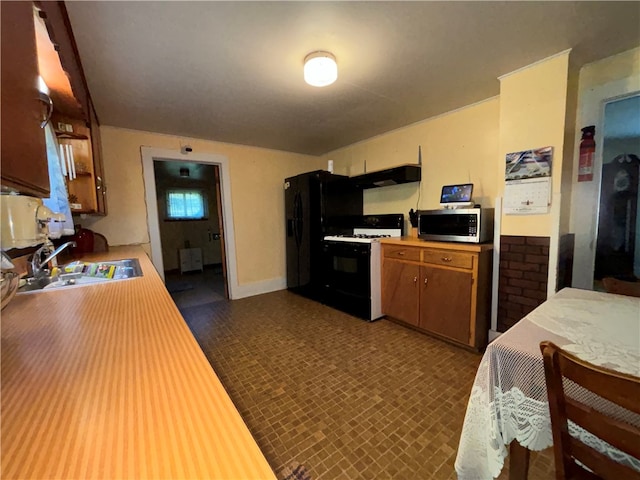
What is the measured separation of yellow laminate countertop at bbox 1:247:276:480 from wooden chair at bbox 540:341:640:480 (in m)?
0.76

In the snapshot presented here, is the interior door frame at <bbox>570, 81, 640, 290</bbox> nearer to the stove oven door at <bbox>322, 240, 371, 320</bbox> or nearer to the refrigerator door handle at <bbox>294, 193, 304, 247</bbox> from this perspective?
the stove oven door at <bbox>322, 240, 371, 320</bbox>

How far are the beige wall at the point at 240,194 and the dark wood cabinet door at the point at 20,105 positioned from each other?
268 centimetres

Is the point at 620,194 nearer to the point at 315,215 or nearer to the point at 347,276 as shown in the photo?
the point at 347,276

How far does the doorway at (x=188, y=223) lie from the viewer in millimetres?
5485

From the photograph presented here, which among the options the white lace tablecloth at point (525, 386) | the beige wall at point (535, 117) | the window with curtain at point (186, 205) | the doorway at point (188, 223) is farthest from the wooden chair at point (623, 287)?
the window with curtain at point (186, 205)

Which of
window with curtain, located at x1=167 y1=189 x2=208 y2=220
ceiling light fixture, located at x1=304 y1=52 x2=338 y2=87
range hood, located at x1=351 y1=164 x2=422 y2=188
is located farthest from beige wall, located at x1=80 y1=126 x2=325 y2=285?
window with curtain, located at x1=167 y1=189 x2=208 y2=220

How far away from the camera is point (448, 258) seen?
7.43 feet

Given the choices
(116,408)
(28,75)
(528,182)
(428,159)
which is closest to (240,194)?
(428,159)

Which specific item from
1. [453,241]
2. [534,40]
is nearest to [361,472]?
[453,241]

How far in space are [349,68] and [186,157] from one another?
7.99 feet

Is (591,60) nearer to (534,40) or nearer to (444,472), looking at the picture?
(534,40)

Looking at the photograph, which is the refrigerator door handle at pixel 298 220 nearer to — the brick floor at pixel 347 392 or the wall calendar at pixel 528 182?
the brick floor at pixel 347 392

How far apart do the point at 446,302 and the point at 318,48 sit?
2.23 m

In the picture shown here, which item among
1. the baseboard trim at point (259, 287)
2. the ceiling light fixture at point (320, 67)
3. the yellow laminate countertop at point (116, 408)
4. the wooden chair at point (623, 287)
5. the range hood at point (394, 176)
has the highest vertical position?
the ceiling light fixture at point (320, 67)
